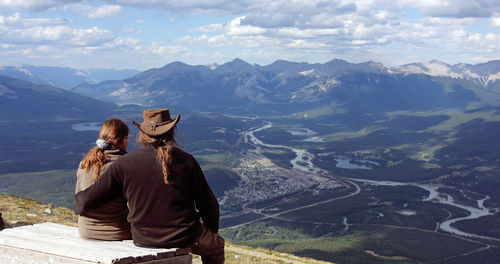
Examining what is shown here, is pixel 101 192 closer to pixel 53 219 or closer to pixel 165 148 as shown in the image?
pixel 165 148

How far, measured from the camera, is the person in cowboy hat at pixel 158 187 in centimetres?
904

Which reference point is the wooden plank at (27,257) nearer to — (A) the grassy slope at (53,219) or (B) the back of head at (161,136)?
(B) the back of head at (161,136)

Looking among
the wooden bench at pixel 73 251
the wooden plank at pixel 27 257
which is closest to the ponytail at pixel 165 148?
the wooden bench at pixel 73 251

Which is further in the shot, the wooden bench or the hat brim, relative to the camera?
the hat brim

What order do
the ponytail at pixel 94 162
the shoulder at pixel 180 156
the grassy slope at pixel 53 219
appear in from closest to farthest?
the shoulder at pixel 180 156 < the ponytail at pixel 94 162 < the grassy slope at pixel 53 219

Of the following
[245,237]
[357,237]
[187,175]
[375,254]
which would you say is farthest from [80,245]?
[357,237]

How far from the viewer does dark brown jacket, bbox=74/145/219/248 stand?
29.7ft

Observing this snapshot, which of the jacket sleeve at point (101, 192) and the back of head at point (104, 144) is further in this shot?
the back of head at point (104, 144)

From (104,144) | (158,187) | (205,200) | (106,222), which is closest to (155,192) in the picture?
(158,187)

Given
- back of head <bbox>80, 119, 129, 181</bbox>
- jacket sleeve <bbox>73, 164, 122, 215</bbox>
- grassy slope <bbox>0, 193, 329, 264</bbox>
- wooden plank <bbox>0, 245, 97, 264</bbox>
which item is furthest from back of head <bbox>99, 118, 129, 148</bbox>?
grassy slope <bbox>0, 193, 329, 264</bbox>

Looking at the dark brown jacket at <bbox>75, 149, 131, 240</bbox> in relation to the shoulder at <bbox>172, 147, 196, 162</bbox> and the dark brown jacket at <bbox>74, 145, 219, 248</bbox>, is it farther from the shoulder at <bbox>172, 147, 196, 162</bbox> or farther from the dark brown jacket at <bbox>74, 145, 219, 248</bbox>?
the shoulder at <bbox>172, 147, 196, 162</bbox>

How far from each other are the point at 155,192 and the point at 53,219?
22.1 m

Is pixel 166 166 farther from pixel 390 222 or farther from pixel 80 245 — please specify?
pixel 390 222

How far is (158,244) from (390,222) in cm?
18296
